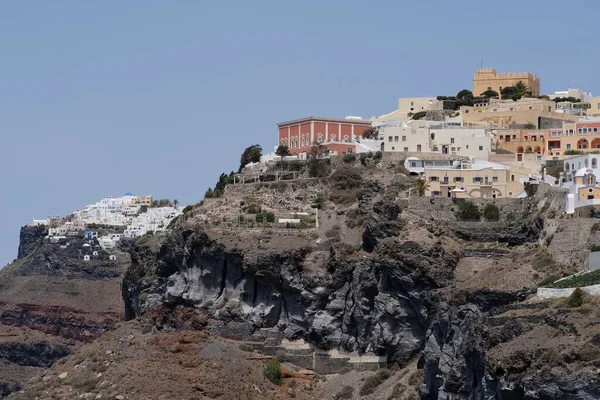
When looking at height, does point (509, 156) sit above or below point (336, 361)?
above

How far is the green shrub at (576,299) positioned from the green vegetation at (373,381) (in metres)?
16.7

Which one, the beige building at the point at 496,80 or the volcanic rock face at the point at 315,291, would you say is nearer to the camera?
the volcanic rock face at the point at 315,291

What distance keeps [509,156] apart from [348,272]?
16.5 metres

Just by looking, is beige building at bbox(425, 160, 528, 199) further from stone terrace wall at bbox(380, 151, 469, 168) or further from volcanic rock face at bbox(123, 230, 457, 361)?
volcanic rock face at bbox(123, 230, 457, 361)

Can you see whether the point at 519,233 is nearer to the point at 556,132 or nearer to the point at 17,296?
the point at 556,132

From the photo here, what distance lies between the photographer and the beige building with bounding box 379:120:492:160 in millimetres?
114250

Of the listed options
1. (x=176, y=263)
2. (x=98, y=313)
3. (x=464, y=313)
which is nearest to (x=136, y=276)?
(x=176, y=263)

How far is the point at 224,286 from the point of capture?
349 feet

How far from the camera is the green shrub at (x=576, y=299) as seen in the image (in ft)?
264

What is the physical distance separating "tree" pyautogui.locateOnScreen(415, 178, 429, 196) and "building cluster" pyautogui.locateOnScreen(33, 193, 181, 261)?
6018 cm

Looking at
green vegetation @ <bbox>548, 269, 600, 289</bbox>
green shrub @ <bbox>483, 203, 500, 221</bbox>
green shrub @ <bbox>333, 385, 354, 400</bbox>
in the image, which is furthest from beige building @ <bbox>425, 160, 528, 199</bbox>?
green vegetation @ <bbox>548, 269, 600, 289</bbox>

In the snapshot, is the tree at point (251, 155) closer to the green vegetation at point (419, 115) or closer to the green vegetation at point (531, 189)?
the green vegetation at point (419, 115)

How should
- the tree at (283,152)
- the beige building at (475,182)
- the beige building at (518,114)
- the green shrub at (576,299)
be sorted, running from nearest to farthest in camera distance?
the green shrub at (576,299)
the beige building at (475,182)
the beige building at (518,114)
the tree at (283,152)

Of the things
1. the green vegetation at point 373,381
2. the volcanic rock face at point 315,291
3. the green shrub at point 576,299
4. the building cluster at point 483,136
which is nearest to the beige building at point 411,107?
the building cluster at point 483,136
